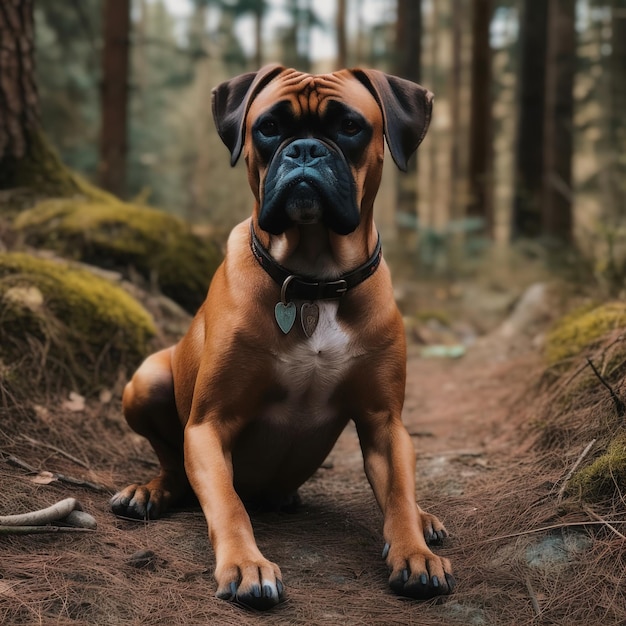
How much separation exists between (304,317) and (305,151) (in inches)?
27.4

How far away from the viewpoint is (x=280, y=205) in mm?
3102

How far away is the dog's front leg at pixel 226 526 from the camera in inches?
105

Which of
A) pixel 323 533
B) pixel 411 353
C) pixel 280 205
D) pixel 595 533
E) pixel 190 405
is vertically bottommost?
pixel 411 353

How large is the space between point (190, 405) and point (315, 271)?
2.89 ft

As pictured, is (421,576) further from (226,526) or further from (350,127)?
(350,127)

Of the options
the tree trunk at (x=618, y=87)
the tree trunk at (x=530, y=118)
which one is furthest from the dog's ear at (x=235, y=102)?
the tree trunk at (x=618, y=87)

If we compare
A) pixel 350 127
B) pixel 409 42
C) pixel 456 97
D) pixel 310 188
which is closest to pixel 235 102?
pixel 350 127

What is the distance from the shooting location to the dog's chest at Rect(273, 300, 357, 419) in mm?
3285

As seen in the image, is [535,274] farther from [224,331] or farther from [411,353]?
[224,331]

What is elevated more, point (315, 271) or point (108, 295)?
point (315, 271)

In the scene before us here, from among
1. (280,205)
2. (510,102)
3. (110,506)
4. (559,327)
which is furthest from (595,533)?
(510,102)

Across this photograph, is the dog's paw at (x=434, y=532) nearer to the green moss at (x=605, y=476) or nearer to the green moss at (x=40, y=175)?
the green moss at (x=605, y=476)

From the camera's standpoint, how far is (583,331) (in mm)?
5027

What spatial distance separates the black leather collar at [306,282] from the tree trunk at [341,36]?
52.4 ft
